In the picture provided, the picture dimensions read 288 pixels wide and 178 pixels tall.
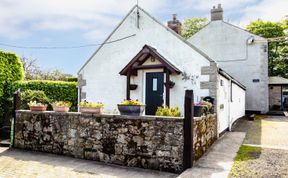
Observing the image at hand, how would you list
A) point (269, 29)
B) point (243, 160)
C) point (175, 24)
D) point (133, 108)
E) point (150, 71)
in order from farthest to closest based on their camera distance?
point (269, 29), point (175, 24), point (150, 71), point (133, 108), point (243, 160)

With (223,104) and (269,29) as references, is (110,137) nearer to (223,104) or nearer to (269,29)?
(223,104)

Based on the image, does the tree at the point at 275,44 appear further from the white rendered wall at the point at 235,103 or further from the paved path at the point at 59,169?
the paved path at the point at 59,169

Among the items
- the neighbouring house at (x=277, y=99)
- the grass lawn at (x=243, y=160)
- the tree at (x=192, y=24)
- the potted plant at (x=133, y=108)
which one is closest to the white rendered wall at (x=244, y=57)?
the neighbouring house at (x=277, y=99)

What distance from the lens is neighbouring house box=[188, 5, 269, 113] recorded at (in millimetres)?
20078

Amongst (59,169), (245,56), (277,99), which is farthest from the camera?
(277,99)

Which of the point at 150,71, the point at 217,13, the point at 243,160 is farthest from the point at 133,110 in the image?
the point at 217,13

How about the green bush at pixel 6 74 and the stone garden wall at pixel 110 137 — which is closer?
the stone garden wall at pixel 110 137

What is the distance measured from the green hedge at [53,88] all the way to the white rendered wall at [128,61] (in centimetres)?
242

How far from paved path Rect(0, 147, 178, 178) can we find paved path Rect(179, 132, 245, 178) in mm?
709

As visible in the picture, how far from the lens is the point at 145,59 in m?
11.9

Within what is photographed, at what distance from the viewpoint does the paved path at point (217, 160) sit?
621 cm

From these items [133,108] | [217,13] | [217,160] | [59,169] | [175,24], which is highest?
[217,13]

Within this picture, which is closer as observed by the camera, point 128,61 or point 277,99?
point 128,61

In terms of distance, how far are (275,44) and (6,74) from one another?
31033 millimetres
